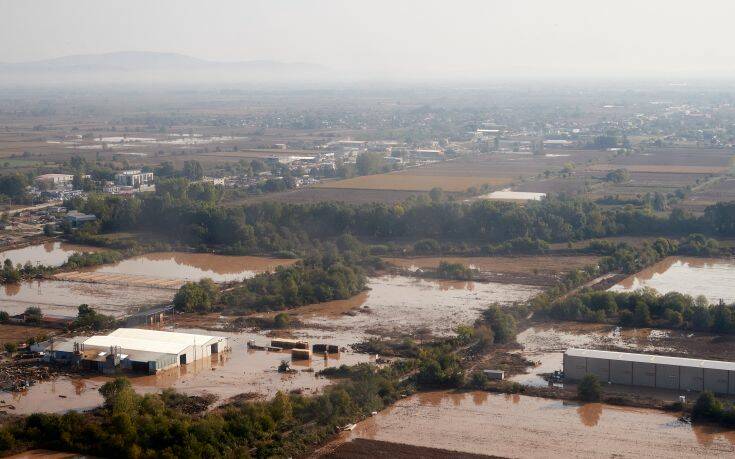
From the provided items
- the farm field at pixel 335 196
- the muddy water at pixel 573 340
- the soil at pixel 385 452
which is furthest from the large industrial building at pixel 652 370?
the farm field at pixel 335 196

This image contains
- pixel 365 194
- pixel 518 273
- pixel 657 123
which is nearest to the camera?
pixel 518 273

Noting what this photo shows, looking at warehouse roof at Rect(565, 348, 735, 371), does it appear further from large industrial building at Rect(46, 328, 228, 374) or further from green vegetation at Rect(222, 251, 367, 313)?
green vegetation at Rect(222, 251, 367, 313)

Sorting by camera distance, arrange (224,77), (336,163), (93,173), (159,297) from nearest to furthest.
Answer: (159,297) < (93,173) < (336,163) < (224,77)

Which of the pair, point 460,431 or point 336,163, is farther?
point 336,163

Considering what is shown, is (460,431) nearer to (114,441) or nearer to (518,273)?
(114,441)

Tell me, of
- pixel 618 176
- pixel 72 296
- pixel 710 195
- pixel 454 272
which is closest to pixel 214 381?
pixel 72 296

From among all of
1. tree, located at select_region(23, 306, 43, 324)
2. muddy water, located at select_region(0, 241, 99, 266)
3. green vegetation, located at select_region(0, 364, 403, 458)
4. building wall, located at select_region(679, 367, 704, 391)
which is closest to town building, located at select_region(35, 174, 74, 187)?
muddy water, located at select_region(0, 241, 99, 266)

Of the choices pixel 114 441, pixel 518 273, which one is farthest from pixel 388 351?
pixel 518 273
